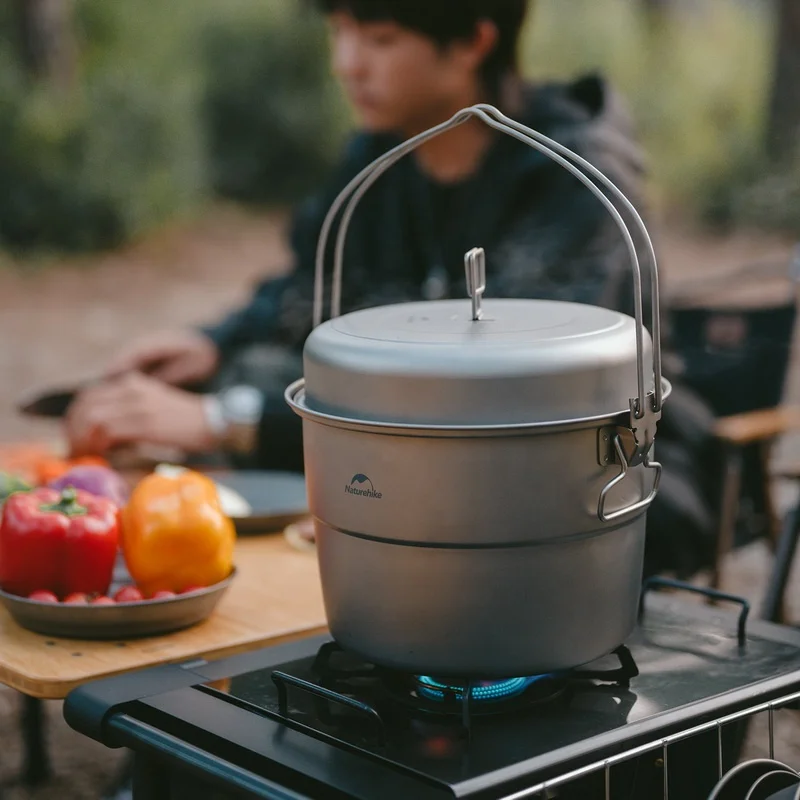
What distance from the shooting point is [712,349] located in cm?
351

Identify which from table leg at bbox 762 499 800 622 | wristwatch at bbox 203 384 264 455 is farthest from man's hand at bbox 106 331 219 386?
table leg at bbox 762 499 800 622

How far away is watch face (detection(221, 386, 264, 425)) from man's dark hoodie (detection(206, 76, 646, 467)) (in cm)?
4

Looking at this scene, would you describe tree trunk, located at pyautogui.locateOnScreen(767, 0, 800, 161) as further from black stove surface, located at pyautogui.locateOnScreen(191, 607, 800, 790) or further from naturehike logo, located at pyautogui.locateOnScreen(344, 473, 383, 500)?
naturehike logo, located at pyautogui.locateOnScreen(344, 473, 383, 500)

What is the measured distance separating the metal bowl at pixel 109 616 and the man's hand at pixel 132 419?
891 millimetres

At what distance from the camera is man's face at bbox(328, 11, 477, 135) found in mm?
2889

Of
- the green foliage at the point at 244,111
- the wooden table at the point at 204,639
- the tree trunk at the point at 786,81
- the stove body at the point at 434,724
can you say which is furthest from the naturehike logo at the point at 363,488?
the tree trunk at the point at 786,81

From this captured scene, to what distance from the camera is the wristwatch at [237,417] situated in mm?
2832

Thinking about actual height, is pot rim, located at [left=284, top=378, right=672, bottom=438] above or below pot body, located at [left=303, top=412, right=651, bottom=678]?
above

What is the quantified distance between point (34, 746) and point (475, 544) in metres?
2.12

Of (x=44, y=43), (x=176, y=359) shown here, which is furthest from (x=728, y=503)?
(x=44, y=43)

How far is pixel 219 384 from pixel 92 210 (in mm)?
9182

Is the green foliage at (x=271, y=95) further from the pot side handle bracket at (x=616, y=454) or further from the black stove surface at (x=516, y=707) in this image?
the pot side handle bracket at (x=616, y=454)

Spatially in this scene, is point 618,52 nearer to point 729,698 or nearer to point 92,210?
point 92,210

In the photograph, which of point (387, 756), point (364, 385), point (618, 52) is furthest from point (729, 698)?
point (618, 52)
